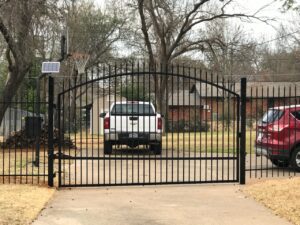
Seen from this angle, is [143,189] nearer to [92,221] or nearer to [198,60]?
[92,221]

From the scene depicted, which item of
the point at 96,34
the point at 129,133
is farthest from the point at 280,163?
the point at 96,34

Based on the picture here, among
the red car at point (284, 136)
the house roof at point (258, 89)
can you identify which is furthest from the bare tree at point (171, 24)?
the red car at point (284, 136)

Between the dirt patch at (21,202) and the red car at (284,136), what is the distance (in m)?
5.60

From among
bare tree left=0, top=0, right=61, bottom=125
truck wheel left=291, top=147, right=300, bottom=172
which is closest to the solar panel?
bare tree left=0, top=0, right=61, bottom=125

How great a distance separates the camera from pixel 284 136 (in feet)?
43.5

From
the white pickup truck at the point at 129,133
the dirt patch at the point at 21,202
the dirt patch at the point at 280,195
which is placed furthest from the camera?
the white pickup truck at the point at 129,133

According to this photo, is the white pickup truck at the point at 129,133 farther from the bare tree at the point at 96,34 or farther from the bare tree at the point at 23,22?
the bare tree at the point at 96,34

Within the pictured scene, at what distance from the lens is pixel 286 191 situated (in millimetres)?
9891

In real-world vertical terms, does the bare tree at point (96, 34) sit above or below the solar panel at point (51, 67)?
above

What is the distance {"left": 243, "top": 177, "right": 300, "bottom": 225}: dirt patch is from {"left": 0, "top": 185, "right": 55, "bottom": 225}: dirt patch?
366 cm

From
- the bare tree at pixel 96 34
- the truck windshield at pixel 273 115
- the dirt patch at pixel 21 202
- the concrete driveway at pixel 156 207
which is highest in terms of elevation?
the bare tree at pixel 96 34

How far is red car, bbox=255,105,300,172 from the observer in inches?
522

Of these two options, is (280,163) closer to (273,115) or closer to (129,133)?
(273,115)

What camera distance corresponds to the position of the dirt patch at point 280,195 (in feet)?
27.3
